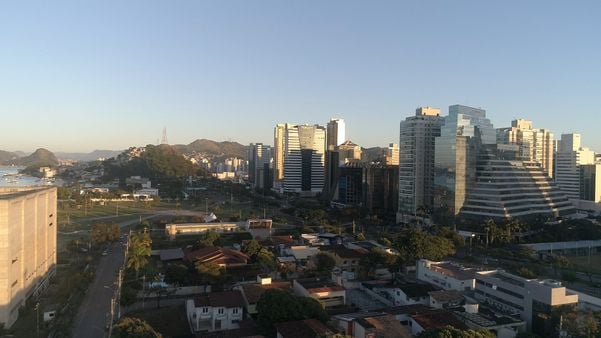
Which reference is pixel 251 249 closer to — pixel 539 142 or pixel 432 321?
pixel 432 321

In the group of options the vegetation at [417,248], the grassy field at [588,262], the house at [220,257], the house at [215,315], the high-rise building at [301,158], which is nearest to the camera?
the house at [215,315]

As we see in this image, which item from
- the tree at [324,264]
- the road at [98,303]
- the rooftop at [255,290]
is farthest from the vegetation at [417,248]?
the road at [98,303]

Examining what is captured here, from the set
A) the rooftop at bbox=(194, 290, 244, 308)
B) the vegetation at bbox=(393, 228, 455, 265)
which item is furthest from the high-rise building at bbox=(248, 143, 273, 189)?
the rooftop at bbox=(194, 290, 244, 308)

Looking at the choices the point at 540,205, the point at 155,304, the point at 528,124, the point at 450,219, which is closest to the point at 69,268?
the point at 155,304

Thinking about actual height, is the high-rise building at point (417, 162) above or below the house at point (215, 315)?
above

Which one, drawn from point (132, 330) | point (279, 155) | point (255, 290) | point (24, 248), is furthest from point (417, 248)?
point (279, 155)

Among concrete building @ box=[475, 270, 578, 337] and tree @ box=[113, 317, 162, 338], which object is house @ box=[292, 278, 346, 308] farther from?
tree @ box=[113, 317, 162, 338]

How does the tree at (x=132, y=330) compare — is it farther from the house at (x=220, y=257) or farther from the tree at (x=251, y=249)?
the tree at (x=251, y=249)
